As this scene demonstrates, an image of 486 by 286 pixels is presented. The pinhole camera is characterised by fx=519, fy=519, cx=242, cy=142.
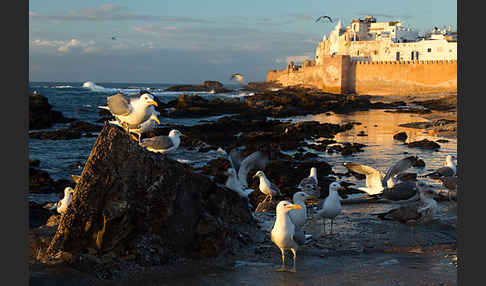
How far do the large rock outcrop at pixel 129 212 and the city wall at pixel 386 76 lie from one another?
56.0 metres

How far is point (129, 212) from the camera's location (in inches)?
229

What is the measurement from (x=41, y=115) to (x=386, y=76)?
43384 millimetres

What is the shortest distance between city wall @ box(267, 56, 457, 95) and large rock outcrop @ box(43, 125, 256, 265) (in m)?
56.0

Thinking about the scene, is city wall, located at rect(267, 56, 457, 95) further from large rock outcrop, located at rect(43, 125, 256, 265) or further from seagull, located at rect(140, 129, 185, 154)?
large rock outcrop, located at rect(43, 125, 256, 265)

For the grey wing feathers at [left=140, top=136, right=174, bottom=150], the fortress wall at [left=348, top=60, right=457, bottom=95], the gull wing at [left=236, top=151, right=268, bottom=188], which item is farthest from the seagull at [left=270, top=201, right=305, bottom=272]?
the fortress wall at [left=348, top=60, right=457, bottom=95]

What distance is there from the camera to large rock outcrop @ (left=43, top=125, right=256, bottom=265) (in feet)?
18.9

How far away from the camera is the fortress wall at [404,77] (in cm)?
5766

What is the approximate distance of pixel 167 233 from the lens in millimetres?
6051

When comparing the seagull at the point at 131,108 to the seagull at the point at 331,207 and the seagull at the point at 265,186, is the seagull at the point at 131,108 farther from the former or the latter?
the seagull at the point at 265,186

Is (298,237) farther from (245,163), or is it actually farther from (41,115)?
(41,115)

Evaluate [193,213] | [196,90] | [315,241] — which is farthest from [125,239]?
[196,90]

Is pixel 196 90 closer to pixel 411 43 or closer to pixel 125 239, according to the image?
pixel 411 43

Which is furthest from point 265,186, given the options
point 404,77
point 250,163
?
point 404,77

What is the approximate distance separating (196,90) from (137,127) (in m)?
85.7
